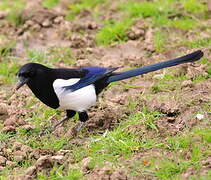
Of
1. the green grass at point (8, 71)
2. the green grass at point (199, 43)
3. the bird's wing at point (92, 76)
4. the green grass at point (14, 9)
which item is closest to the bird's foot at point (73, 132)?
the bird's wing at point (92, 76)

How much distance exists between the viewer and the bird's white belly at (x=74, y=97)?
174 inches

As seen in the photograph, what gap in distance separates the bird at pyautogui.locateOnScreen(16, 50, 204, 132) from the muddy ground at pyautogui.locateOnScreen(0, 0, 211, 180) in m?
0.19

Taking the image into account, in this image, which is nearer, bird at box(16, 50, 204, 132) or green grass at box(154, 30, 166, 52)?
bird at box(16, 50, 204, 132)

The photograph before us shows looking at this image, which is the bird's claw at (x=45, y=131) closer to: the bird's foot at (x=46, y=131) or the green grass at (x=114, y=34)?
the bird's foot at (x=46, y=131)

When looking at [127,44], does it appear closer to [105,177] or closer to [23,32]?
[23,32]

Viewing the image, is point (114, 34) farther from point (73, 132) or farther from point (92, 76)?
point (73, 132)

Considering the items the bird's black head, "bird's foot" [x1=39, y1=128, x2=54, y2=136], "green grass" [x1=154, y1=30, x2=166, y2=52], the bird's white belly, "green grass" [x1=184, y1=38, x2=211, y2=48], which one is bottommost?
"bird's foot" [x1=39, y1=128, x2=54, y2=136]

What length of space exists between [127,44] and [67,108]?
5.57ft

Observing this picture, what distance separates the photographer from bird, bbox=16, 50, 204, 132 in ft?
14.4

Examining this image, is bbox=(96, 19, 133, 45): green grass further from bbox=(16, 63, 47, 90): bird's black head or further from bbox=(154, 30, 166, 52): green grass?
bbox=(16, 63, 47, 90): bird's black head

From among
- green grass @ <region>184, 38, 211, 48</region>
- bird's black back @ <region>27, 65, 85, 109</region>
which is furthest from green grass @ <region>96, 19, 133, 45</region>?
bird's black back @ <region>27, 65, 85, 109</region>

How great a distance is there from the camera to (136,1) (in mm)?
6781

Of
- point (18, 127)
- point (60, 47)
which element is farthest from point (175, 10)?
point (18, 127)

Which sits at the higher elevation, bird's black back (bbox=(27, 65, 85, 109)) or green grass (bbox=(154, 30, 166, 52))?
bird's black back (bbox=(27, 65, 85, 109))
